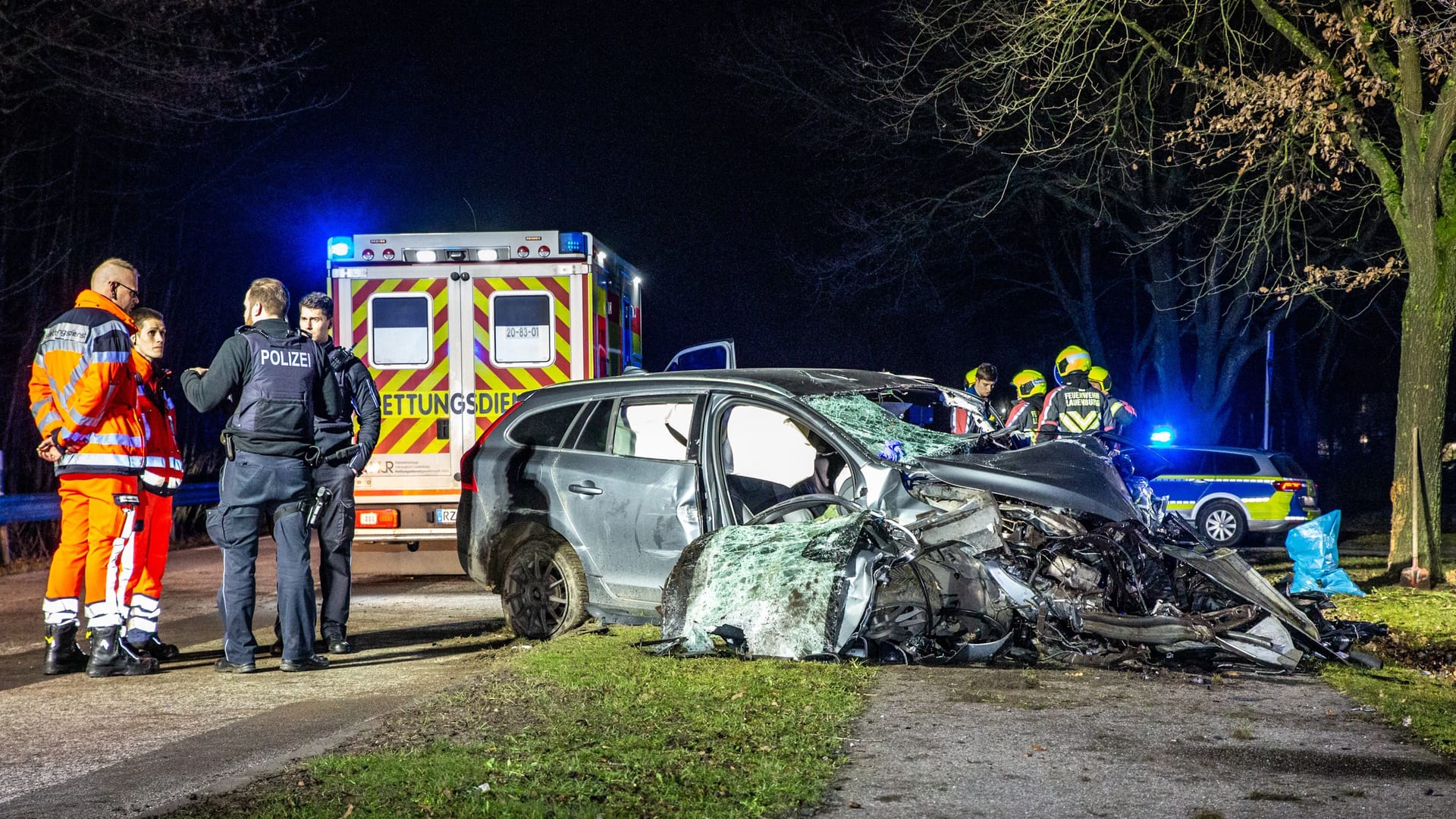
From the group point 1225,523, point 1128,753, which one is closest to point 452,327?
point 1128,753

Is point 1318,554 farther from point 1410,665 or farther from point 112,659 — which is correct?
point 112,659

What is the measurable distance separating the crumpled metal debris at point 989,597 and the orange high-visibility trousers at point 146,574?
307 cm

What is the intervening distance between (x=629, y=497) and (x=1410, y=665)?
4.34m

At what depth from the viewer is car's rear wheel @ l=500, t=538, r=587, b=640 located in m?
7.54

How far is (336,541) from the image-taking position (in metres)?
7.21

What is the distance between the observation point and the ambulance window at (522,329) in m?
10.5

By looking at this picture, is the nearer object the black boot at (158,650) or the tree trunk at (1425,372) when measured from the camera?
the black boot at (158,650)

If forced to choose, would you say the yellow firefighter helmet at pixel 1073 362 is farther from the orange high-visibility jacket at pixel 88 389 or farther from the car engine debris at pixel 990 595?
the orange high-visibility jacket at pixel 88 389

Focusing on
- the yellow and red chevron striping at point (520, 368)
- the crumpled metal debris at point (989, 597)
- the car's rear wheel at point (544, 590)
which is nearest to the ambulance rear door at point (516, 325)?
the yellow and red chevron striping at point (520, 368)

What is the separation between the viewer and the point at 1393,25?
9.81 meters

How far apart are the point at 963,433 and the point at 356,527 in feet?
17.4

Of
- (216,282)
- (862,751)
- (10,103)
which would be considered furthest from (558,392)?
(216,282)

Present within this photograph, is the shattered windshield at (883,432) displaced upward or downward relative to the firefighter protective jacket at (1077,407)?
downward

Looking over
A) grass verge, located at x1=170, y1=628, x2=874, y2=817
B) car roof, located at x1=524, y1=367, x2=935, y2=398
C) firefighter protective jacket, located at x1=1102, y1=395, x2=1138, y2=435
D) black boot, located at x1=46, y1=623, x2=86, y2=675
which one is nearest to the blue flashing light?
car roof, located at x1=524, y1=367, x2=935, y2=398
